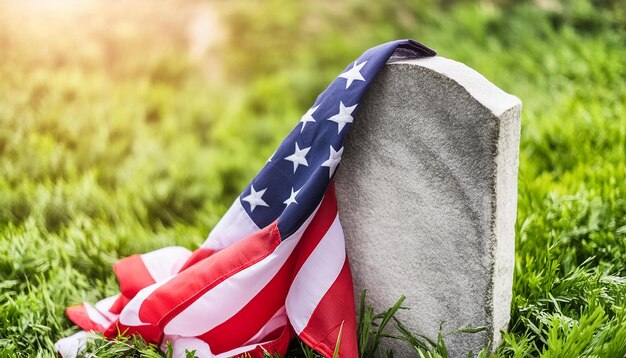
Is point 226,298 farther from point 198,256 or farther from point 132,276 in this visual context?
point 132,276

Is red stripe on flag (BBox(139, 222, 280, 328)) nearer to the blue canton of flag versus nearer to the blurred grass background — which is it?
the blue canton of flag

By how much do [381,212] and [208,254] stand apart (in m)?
0.64

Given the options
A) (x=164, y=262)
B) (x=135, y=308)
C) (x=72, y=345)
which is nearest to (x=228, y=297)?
(x=135, y=308)

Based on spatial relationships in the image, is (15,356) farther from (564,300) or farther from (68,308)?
(564,300)

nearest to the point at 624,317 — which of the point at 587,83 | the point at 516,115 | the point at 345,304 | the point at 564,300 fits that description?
the point at 564,300

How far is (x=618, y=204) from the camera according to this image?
2.39 m

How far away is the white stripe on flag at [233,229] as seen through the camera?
2109mm

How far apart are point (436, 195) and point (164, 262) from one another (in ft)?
3.70

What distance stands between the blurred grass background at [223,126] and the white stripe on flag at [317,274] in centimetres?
59

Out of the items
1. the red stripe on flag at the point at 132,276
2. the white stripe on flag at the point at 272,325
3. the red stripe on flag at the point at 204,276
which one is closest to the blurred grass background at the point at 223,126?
the red stripe on flag at the point at 132,276

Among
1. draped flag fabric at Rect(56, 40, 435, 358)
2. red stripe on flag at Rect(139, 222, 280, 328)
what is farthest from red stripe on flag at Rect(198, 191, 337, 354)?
red stripe on flag at Rect(139, 222, 280, 328)

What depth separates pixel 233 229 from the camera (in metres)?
2.14

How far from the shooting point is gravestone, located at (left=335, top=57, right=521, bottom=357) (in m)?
1.67

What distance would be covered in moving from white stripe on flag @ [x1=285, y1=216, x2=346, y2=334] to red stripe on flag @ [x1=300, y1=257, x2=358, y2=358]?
0.06 feet
